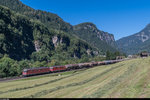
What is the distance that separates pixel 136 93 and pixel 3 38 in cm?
17510

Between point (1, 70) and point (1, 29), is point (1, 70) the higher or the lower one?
the lower one

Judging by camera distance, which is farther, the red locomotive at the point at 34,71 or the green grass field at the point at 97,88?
the red locomotive at the point at 34,71

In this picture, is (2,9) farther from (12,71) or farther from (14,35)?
(12,71)

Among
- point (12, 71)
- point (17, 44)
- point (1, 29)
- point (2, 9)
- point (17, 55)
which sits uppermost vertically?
point (2, 9)

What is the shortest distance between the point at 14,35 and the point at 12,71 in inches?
5232

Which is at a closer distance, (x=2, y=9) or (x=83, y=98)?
(x=83, y=98)

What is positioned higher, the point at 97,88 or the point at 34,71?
the point at 97,88

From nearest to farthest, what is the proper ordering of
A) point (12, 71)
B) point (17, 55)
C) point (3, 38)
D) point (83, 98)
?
Answer: point (83, 98), point (12, 71), point (3, 38), point (17, 55)

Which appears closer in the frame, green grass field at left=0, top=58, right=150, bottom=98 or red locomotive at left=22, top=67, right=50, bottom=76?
green grass field at left=0, top=58, right=150, bottom=98

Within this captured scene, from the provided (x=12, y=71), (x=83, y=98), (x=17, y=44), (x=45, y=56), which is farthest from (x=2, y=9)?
(x=83, y=98)

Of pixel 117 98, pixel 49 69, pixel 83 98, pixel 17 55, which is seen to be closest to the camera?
pixel 117 98

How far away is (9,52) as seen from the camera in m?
175

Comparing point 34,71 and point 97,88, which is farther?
point 34,71

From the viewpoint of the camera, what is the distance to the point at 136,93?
1539 centimetres
